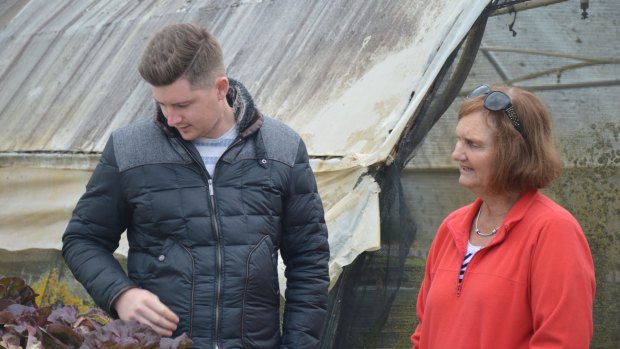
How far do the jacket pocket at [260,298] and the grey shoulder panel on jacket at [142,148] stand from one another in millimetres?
351

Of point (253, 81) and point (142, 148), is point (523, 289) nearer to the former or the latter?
point (142, 148)

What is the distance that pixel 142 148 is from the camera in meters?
2.80

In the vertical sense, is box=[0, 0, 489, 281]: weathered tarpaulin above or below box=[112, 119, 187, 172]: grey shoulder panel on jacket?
below

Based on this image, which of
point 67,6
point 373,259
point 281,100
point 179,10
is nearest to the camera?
point 373,259

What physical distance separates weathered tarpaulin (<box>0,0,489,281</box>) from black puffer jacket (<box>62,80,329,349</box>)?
150 cm

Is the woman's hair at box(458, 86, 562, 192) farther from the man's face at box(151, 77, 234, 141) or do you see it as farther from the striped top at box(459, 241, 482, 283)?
the man's face at box(151, 77, 234, 141)

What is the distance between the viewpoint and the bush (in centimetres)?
247

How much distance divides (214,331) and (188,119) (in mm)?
601

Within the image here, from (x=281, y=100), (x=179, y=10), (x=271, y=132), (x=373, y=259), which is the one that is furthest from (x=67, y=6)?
(x=271, y=132)

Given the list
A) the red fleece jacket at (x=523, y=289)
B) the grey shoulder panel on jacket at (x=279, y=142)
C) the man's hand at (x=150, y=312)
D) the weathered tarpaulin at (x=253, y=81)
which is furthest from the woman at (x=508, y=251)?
the weathered tarpaulin at (x=253, y=81)

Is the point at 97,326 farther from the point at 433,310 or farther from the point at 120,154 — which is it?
the point at 433,310

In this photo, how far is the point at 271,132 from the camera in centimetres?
291

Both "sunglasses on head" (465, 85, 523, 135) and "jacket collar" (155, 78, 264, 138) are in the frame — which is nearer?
"sunglasses on head" (465, 85, 523, 135)

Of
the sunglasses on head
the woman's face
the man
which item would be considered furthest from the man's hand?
the sunglasses on head
